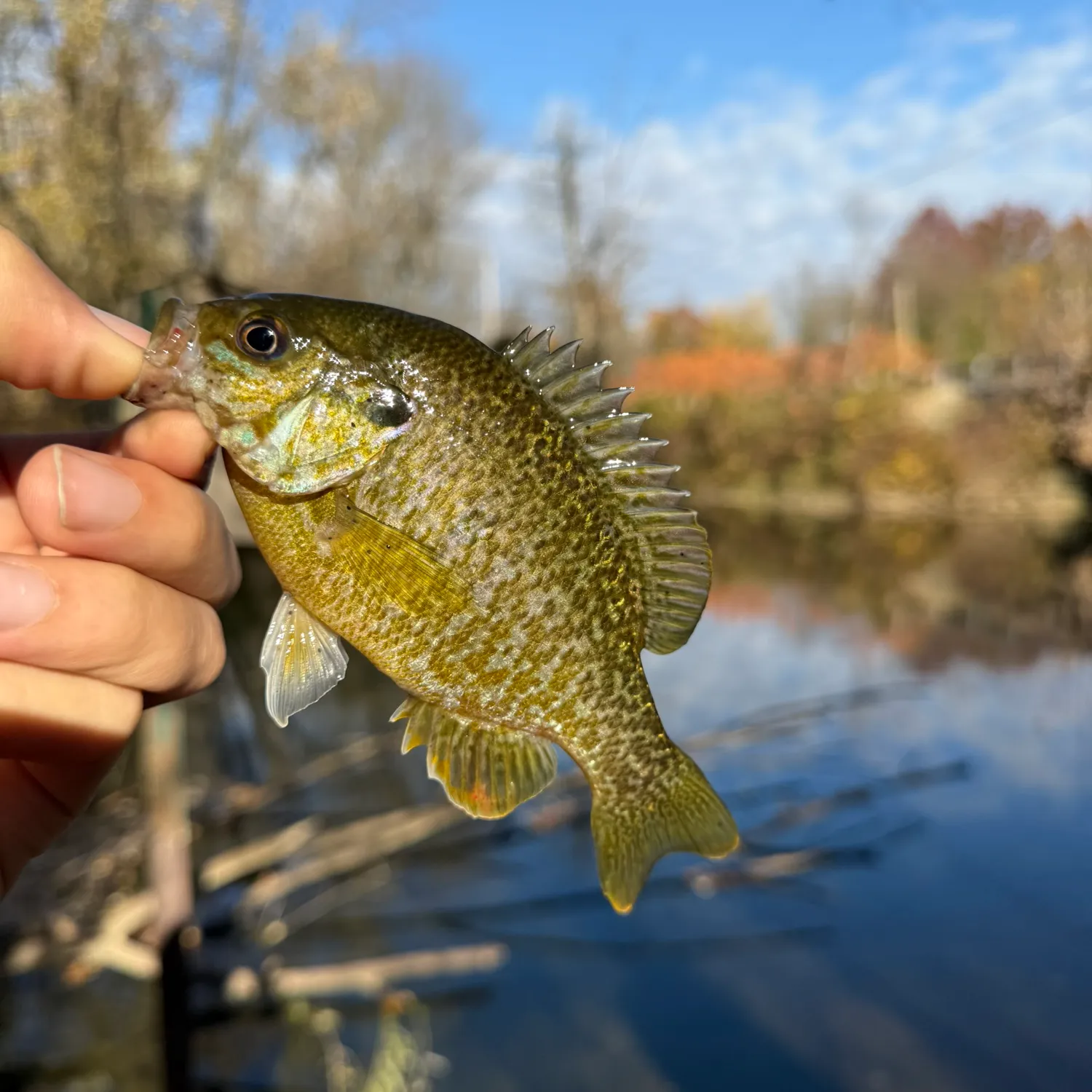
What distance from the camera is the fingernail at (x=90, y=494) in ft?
5.50

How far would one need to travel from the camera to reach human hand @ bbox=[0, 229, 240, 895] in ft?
5.65

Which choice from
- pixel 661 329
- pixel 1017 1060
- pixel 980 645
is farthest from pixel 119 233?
pixel 661 329

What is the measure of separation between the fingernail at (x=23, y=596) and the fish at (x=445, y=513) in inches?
14.9

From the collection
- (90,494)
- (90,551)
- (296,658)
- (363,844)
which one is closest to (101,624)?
(90,551)

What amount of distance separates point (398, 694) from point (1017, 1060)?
1194 cm

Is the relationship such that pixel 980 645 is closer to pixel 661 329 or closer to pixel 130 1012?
pixel 130 1012

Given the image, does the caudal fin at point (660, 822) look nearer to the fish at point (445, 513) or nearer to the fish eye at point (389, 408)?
the fish at point (445, 513)

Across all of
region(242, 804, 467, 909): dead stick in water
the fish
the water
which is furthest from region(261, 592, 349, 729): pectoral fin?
the water

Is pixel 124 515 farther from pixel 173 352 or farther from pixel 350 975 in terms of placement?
pixel 350 975

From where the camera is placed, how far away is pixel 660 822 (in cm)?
184

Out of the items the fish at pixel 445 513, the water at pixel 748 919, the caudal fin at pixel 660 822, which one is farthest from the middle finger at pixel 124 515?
the water at pixel 748 919

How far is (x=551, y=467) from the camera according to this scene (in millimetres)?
1665

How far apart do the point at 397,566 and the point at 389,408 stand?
278 mm

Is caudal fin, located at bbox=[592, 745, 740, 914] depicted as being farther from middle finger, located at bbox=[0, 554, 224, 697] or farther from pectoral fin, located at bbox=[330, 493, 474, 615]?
middle finger, located at bbox=[0, 554, 224, 697]
